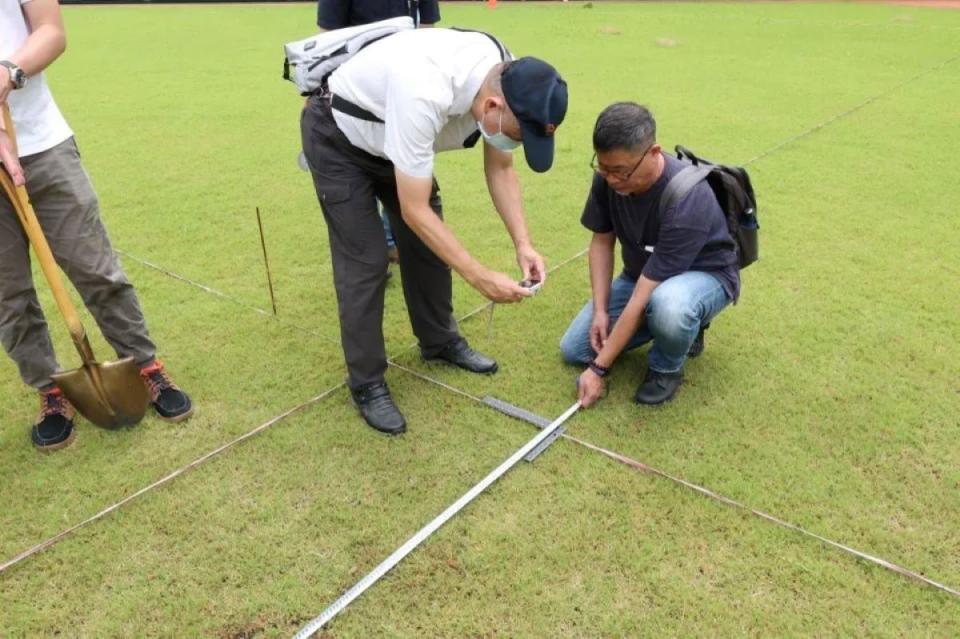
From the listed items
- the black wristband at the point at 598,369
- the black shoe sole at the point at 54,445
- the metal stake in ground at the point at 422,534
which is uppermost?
the black wristband at the point at 598,369

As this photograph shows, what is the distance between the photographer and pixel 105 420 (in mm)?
2605

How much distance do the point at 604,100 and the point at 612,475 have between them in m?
6.31

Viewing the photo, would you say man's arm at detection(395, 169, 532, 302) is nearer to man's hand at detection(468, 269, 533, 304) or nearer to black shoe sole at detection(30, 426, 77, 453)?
man's hand at detection(468, 269, 533, 304)

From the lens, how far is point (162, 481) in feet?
8.02

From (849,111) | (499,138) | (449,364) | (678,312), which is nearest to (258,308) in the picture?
(449,364)

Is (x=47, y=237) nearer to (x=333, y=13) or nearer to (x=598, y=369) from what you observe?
(x=333, y=13)

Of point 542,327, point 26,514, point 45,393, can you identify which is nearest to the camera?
point 26,514

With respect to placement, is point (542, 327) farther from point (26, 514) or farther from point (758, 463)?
point (26, 514)

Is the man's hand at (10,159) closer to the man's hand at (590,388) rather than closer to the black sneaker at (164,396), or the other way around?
the black sneaker at (164,396)

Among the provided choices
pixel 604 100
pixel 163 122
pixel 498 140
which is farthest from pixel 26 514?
pixel 604 100

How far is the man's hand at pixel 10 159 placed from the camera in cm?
213

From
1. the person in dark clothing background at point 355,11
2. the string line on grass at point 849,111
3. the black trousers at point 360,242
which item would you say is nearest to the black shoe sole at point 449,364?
the black trousers at point 360,242

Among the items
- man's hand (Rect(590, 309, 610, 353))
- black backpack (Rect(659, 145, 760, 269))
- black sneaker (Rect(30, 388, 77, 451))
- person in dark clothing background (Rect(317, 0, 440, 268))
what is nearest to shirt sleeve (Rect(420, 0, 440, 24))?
person in dark clothing background (Rect(317, 0, 440, 268))

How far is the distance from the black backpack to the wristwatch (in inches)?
82.8
